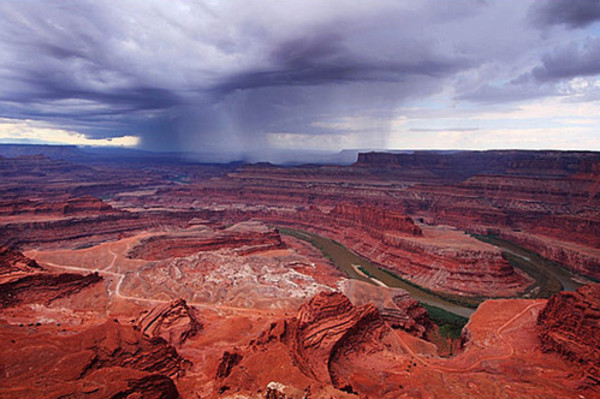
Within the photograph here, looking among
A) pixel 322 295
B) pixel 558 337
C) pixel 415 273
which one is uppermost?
pixel 322 295

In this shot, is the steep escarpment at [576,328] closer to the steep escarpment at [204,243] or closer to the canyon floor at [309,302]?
the canyon floor at [309,302]

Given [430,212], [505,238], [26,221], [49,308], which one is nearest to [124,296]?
[49,308]

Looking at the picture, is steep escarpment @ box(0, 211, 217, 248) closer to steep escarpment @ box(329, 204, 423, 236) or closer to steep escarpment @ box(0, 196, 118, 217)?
steep escarpment @ box(0, 196, 118, 217)

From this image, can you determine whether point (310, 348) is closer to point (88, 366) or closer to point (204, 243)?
point (88, 366)

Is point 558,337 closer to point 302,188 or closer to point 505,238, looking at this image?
point 505,238

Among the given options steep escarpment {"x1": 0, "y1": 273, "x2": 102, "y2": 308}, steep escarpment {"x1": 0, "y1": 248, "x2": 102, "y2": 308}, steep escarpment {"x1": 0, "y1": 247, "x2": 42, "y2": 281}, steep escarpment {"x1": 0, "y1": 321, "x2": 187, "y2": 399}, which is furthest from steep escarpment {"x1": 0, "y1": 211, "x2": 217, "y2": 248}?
steep escarpment {"x1": 0, "y1": 321, "x2": 187, "y2": 399}

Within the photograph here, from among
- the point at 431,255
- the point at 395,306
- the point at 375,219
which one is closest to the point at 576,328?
the point at 395,306
